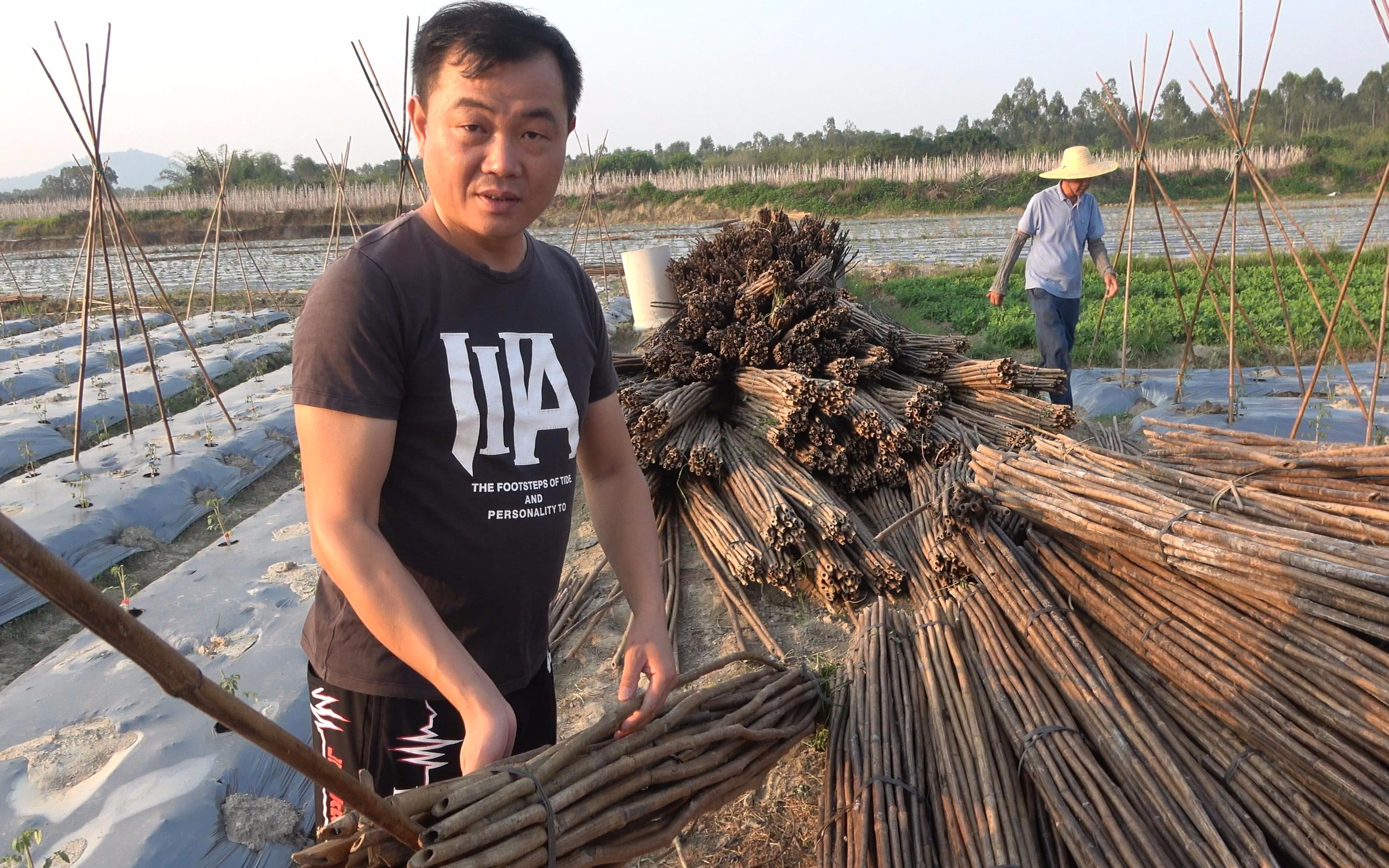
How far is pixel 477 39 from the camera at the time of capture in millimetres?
1372

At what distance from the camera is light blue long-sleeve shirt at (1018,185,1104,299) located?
264 inches

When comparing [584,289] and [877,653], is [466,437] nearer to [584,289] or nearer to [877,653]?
[584,289]

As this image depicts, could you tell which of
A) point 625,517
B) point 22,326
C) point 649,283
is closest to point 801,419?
point 625,517

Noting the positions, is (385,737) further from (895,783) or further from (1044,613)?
(1044,613)

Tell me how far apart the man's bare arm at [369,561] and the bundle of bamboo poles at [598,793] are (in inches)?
5.1

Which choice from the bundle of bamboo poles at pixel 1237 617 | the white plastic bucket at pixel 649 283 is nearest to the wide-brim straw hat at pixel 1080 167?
the white plastic bucket at pixel 649 283

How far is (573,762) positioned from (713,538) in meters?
2.64

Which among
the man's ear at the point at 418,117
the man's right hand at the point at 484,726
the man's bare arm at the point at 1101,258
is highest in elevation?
the man's ear at the point at 418,117

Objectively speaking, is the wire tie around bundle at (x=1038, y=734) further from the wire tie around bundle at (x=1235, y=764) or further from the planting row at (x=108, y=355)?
the planting row at (x=108, y=355)

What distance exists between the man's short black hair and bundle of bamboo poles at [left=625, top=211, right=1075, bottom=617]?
9.22ft

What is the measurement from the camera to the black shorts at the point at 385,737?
161cm

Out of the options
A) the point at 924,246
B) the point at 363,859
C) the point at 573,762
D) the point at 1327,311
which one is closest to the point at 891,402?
the point at 573,762

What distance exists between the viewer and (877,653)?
2.72 meters

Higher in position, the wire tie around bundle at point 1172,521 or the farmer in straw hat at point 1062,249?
the farmer in straw hat at point 1062,249
